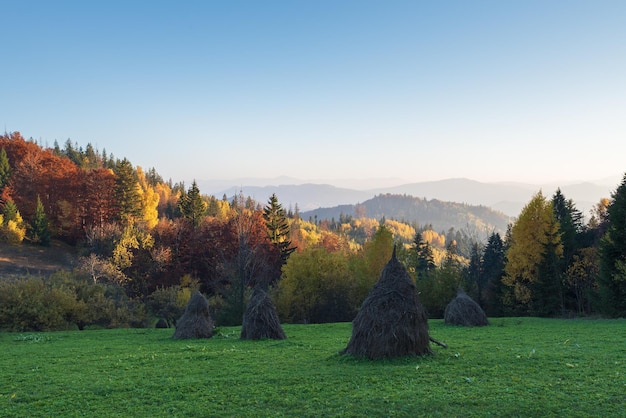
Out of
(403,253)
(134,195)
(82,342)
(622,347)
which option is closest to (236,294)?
(82,342)

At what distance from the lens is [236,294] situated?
1428 inches

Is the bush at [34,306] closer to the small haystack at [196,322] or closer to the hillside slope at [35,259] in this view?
the small haystack at [196,322]

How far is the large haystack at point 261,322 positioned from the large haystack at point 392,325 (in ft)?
21.8

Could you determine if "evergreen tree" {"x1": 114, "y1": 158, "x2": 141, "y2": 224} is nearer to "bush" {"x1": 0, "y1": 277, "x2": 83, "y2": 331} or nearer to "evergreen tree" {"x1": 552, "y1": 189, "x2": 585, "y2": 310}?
"bush" {"x1": 0, "y1": 277, "x2": 83, "y2": 331}

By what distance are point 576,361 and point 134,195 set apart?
67.5m

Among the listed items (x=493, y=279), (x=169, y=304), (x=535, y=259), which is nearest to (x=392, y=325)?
(x=169, y=304)

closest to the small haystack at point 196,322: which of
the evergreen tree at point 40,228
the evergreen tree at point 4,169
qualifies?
the evergreen tree at point 40,228

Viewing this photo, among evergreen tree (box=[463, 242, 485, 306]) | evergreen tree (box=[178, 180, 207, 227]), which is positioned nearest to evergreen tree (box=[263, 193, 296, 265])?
evergreen tree (box=[178, 180, 207, 227])

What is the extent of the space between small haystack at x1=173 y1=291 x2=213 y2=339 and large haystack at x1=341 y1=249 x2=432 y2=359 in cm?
1016

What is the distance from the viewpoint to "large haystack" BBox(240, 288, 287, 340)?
748 inches

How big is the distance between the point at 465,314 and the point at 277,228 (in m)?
38.7

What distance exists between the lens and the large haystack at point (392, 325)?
12430mm

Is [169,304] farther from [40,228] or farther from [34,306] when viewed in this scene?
[40,228]

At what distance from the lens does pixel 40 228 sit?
6462 cm
